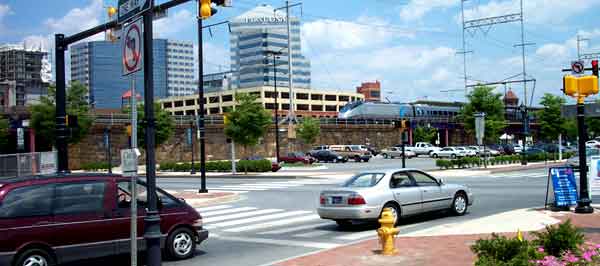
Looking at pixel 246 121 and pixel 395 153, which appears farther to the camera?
pixel 395 153

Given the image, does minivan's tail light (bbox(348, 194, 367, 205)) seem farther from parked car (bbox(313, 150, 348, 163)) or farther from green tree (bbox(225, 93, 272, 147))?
parked car (bbox(313, 150, 348, 163))

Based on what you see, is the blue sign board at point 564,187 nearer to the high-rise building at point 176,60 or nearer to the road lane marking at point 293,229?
the road lane marking at point 293,229

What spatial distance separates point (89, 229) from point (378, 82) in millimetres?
172811

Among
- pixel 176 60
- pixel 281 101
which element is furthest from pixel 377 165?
pixel 176 60

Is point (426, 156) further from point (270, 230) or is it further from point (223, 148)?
point (270, 230)

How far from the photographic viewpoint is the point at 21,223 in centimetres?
910

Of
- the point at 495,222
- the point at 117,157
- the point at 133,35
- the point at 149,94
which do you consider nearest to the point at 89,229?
the point at 149,94

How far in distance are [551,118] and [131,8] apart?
61.8 metres

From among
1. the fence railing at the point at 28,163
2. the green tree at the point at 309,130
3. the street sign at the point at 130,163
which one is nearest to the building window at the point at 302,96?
the green tree at the point at 309,130

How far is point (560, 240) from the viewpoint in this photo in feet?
25.2

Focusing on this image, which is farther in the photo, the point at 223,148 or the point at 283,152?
the point at 283,152

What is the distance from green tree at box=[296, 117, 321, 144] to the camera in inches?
3036

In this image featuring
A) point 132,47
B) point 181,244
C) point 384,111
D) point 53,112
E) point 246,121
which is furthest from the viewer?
point 384,111

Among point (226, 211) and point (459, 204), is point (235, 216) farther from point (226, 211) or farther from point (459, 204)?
point (459, 204)
